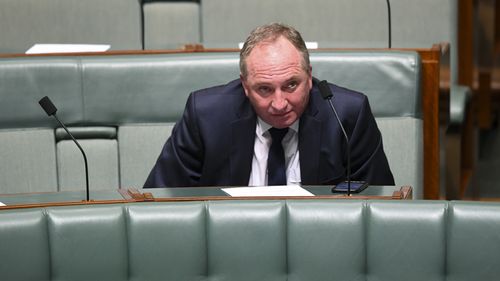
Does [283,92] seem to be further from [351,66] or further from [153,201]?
[153,201]

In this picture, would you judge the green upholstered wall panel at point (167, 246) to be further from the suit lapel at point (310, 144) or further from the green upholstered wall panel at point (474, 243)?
the suit lapel at point (310, 144)

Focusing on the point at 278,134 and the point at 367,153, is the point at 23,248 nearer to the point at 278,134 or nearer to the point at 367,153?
the point at 278,134

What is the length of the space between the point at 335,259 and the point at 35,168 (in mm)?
1302

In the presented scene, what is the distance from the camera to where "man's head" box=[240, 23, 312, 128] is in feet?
7.39

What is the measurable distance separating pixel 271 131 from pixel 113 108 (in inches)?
22.0

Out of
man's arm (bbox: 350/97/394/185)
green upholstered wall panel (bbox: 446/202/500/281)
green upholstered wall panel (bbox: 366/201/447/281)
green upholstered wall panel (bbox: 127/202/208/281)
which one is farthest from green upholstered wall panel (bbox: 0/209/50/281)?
man's arm (bbox: 350/97/394/185)

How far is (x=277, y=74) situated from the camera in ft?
7.38

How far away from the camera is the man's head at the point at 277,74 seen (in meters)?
2.25

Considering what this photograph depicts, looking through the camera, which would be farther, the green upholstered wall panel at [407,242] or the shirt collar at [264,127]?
the shirt collar at [264,127]

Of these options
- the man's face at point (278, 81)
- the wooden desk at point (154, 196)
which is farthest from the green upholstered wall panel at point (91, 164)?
the wooden desk at point (154, 196)

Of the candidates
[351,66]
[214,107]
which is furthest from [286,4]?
[214,107]

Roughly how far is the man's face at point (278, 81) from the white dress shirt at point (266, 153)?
0.26ft

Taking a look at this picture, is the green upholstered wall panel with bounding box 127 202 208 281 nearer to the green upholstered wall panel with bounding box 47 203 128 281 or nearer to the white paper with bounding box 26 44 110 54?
the green upholstered wall panel with bounding box 47 203 128 281

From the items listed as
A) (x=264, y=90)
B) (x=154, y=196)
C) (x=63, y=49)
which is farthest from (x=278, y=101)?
(x=63, y=49)
